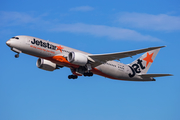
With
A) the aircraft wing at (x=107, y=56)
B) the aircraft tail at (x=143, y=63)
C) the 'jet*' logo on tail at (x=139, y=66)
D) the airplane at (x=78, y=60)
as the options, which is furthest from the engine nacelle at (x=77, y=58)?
the aircraft tail at (x=143, y=63)

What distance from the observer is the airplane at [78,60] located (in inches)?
1742

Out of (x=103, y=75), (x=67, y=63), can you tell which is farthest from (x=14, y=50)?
(x=103, y=75)

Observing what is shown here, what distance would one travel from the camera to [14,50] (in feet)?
145

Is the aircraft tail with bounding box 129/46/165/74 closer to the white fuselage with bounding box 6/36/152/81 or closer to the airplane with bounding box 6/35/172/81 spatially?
the airplane with bounding box 6/35/172/81

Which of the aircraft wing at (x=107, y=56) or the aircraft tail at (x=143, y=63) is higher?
the aircraft tail at (x=143, y=63)

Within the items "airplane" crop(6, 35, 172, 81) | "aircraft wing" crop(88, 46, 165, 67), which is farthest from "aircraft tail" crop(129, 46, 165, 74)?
"aircraft wing" crop(88, 46, 165, 67)

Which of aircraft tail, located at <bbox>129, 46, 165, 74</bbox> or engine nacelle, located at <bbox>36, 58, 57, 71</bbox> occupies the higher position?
aircraft tail, located at <bbox>129, 46, 165, 74</bbox>

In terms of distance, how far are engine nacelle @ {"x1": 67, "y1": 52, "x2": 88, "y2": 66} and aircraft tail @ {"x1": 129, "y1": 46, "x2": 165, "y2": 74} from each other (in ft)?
36.5

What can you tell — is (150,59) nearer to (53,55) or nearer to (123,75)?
(123,75)

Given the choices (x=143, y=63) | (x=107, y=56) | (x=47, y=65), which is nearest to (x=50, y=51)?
(x=47, y=65)

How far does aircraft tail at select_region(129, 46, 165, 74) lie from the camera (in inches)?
2117

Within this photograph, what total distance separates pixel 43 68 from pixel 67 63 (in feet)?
21.6

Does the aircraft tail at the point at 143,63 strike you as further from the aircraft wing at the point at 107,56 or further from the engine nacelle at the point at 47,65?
the engine nacelle at the point at 47,65

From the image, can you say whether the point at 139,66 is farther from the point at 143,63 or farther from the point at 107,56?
the point at 107,56
